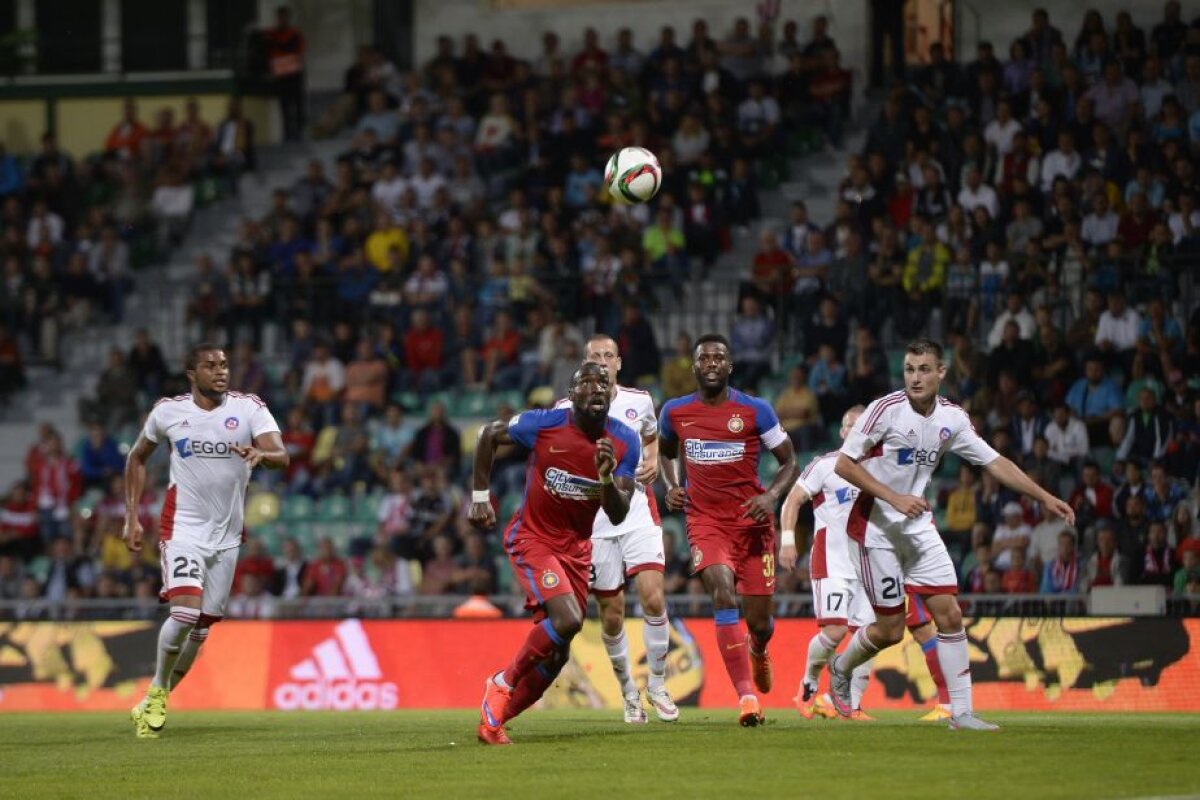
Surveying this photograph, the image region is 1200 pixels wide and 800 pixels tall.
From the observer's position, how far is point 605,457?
39.4 feet

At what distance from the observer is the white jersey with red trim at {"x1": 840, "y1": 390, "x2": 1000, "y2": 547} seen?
1362 cm

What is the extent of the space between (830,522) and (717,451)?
2278 millimetres

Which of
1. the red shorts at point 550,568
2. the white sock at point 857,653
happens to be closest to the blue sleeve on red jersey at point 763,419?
the white sock at point 857,653

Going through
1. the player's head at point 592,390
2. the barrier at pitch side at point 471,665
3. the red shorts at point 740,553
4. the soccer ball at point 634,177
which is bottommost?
the barrier at pitch side at point 471,665

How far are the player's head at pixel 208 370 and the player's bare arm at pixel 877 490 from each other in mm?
4555

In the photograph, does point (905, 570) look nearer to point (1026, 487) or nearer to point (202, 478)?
point (1026, 487)

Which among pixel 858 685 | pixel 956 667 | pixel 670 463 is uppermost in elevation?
pixel 670 463

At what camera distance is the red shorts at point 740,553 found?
14859 mm

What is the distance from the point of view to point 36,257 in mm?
30609

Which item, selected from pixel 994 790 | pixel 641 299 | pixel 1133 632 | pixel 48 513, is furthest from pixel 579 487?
pixel 48 513

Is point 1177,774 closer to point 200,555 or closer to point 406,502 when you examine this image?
point 200,555

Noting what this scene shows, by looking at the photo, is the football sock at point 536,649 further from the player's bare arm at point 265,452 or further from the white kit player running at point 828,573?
the white kit player running at point 828,573

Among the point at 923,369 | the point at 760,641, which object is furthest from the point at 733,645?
the point at 923,369

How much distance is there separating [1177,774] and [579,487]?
3929 millimetres
